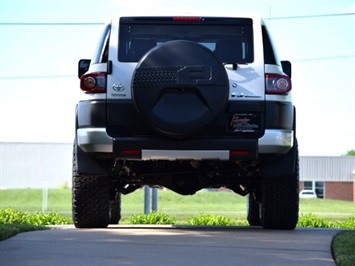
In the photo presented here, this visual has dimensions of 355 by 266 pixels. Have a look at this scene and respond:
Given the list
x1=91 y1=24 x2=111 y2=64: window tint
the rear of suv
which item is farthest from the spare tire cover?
x1=91 y1=24 x2=111 y2=64: window tint

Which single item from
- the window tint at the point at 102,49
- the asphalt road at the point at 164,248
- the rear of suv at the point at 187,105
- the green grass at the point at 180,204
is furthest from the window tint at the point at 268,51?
the green grass at the point at 180,204

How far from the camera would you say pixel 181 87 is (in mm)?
9336

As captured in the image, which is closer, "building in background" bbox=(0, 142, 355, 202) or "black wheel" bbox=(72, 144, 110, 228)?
"black wheel" bbox=(72, 144, 110, 228)

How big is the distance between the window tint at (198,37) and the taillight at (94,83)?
43 cm

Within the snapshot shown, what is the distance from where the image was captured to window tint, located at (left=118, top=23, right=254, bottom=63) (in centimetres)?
1006

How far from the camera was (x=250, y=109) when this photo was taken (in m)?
9.73

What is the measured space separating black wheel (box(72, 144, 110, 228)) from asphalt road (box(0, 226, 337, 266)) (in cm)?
52

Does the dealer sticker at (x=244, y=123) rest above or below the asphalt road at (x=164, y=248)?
above

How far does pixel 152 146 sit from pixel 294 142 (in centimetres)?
168

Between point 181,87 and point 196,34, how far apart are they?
1.10 meters

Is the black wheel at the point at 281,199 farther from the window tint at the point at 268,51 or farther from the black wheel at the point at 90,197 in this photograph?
the black wheel at the point at 90,197

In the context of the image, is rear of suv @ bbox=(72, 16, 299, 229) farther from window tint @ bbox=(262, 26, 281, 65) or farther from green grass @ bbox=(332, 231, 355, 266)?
green grass @ bbox=(332, 231, 355, 266)

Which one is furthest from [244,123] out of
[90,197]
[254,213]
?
[254,213]

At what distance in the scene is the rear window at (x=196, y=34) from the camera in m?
10.1
